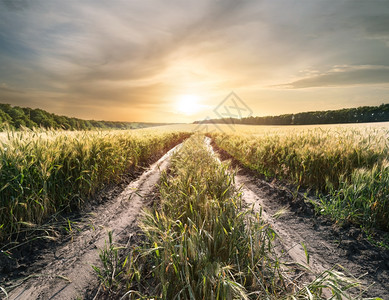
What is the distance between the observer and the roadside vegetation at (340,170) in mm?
3510

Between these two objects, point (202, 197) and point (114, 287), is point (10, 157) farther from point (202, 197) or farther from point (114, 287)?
point (202, 197)

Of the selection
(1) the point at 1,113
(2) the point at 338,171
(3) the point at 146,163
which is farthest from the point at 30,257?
(1) the point at 1,113

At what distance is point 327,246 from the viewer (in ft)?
10.6

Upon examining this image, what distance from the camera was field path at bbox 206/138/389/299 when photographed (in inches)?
103

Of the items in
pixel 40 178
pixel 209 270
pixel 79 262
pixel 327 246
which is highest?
pixel 40 178

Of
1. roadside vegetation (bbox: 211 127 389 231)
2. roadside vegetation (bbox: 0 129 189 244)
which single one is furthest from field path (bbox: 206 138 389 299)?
roadside vegetation (bbox: 0 129 189 244)

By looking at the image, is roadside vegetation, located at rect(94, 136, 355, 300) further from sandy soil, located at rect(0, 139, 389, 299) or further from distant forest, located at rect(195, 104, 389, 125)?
distant forest, located at rect(195, 104, 389, 125)

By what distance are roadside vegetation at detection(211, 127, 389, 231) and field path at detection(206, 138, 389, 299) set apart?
1.15ft

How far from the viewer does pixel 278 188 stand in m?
5.78

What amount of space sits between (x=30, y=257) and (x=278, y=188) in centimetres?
568

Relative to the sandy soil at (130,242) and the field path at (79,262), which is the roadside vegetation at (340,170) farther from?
the field path at (79,262)

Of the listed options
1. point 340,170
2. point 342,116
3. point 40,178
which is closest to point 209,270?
point 40,178

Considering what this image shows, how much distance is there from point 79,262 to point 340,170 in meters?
5.97

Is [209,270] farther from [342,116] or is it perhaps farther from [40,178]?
[342,116]
